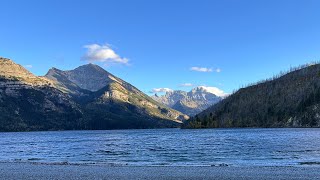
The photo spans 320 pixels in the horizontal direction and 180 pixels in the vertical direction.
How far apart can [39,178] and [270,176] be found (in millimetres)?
33138

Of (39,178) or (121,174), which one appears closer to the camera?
(39,178)

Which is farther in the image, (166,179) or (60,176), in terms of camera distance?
(60,176)

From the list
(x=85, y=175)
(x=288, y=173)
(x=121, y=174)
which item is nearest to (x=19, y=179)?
(x=85, y=175)

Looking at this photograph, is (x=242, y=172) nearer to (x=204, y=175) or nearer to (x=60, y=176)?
(x=204, y=175)

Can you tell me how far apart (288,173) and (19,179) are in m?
39.3

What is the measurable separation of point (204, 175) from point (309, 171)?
53.3 ft

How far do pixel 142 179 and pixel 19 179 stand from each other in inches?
701

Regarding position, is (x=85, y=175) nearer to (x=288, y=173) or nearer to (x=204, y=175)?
(x=204, y=175)

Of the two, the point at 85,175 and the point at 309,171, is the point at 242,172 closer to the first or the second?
the point at 309,171

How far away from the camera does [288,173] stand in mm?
54938

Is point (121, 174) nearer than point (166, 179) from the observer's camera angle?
No

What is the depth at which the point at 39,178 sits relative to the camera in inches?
2120

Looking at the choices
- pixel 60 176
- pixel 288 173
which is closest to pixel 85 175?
pixel 60 176

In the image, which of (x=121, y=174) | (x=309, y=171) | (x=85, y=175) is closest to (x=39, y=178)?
(x=85, y=175)
